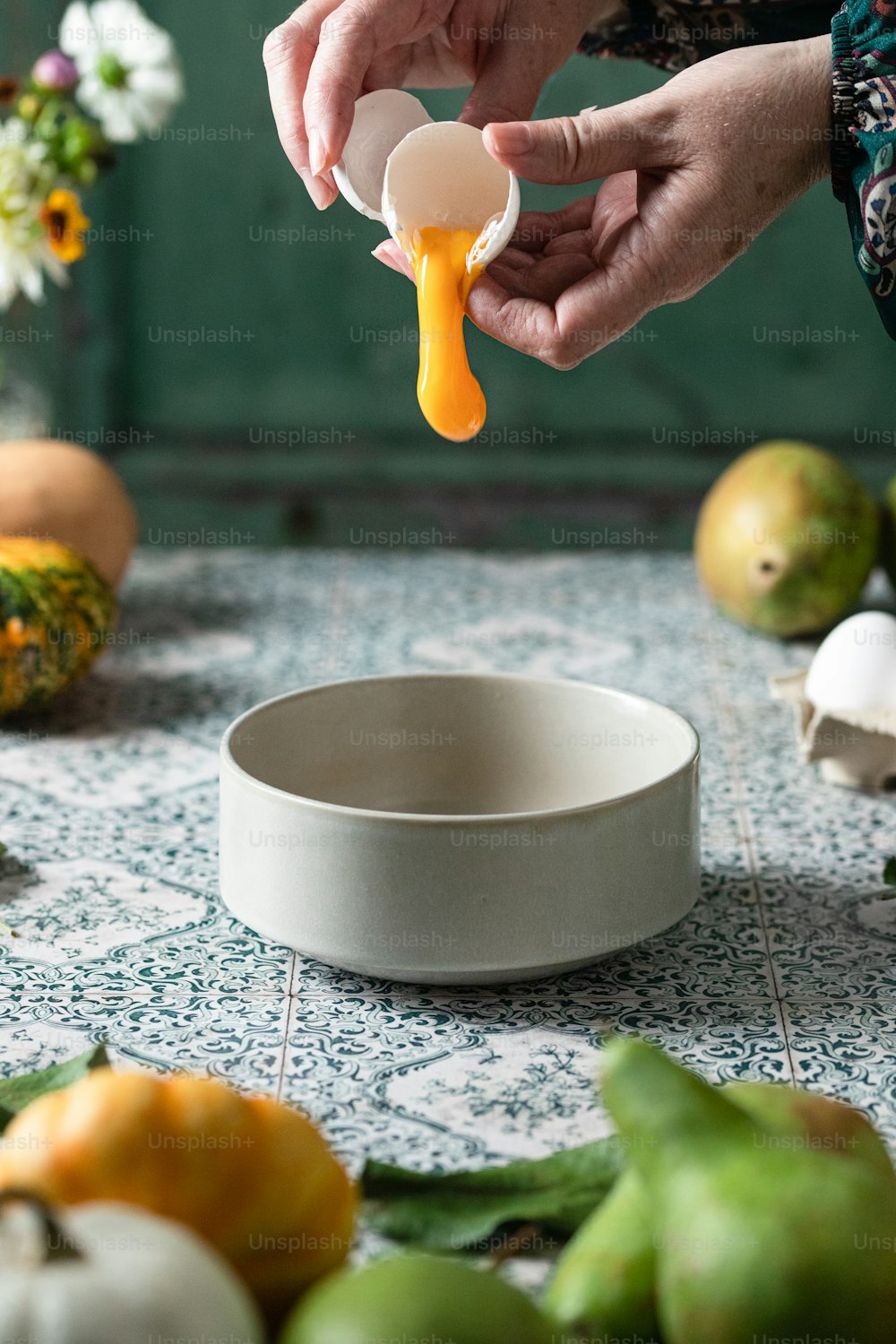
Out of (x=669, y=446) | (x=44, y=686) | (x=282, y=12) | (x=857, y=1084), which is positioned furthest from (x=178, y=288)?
(x=857, y=1084)

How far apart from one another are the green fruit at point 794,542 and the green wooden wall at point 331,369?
33 centimetres

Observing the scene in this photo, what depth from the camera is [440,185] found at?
2.23 feet

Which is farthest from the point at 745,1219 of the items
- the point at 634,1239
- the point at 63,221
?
the point at 63,221

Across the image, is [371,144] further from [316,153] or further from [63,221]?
[63,221]

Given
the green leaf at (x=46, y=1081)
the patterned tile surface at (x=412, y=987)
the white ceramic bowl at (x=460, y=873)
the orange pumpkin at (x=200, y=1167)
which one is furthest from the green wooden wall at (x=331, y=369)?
the orange pumpkin at (x=200, y=1167)

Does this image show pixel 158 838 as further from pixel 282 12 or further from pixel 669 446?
pixel 282 12

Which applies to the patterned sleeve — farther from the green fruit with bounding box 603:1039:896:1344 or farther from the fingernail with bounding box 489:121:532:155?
the green fruit with bounding box 603:1039:896:1344

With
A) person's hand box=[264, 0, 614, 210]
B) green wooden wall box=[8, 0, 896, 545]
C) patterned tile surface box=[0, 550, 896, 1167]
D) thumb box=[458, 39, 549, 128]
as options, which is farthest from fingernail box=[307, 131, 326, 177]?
green wooden wall box=[8, 0, 896, 545]

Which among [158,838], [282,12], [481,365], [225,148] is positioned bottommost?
[158,838]

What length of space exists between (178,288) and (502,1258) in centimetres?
122

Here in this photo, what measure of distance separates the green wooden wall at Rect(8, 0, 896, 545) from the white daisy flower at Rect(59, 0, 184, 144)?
0.24 m

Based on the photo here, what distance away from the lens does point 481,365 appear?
1.46m

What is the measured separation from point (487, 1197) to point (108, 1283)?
0.18 meters

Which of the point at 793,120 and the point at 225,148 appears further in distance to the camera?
the point at 225,148
